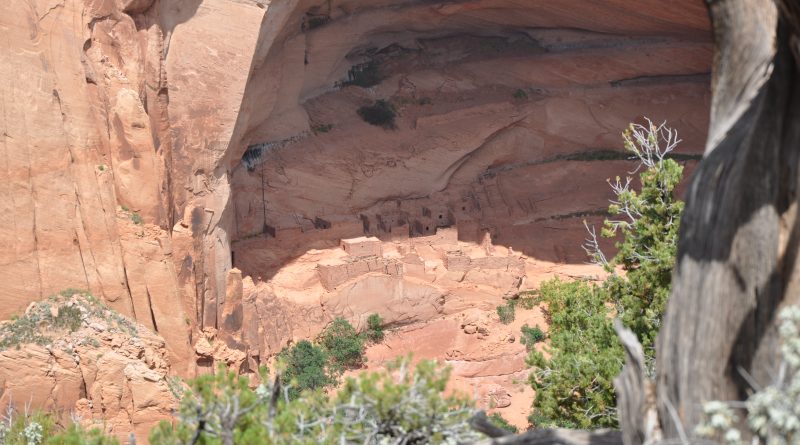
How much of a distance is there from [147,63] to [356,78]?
10819mm

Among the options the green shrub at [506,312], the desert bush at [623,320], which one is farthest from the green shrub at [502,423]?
the green shrub at [506,312]

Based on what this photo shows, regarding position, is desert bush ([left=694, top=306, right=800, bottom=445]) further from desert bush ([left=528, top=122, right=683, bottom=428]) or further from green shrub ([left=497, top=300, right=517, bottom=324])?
green shrub ([left=497, top=300, right=517, bottom=324])

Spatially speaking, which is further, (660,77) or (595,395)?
(660,77)

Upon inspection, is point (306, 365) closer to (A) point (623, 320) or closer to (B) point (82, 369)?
(B) point (82, 369)

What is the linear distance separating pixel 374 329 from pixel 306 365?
2.44 metres

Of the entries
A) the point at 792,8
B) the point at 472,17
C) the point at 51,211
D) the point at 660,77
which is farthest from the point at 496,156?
the point at 792,8

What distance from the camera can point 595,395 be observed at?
13102 millimetres

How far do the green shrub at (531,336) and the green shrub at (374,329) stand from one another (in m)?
3.82

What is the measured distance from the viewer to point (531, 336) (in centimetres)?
2292

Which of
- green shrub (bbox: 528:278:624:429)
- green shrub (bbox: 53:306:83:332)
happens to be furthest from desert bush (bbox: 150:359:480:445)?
green shrub (bbox: 53:306:83:332)

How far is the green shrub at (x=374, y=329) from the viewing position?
23.3 meters

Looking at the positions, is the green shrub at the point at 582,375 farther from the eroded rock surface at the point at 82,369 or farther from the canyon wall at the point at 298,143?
the canyon wall at the point at 298,143

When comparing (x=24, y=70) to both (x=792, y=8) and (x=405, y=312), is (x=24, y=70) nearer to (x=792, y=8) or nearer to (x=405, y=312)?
(x=405, y=312)

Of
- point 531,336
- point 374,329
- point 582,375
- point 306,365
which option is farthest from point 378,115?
point 582,375
